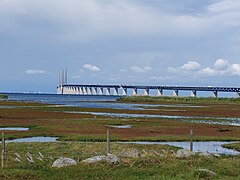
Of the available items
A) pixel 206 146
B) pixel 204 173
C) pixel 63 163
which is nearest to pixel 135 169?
pixel 204 173

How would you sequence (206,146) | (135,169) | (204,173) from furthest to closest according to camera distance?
(206,146), (135,169), (204,173)

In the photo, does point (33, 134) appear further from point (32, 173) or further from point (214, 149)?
point (32, 173)

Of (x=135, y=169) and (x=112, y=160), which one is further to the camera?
(x=112, y=160)

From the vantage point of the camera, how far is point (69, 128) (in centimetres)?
4534

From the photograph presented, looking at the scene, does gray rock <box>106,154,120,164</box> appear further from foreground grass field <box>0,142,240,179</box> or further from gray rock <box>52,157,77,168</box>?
gray rock <box>52,157,77,168</box>

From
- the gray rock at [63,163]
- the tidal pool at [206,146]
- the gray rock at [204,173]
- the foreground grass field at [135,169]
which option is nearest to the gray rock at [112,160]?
the foreground grass field at [135,169]

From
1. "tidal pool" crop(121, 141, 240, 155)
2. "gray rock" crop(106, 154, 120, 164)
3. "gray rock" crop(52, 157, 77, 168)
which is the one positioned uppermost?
"gray rock" crop(106, 154, 120, 164)

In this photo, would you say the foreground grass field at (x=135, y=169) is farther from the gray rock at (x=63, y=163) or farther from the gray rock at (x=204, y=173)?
the gray rock at (x=63, y=163)

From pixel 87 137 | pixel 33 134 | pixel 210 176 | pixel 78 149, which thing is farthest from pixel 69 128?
pixel 210 176

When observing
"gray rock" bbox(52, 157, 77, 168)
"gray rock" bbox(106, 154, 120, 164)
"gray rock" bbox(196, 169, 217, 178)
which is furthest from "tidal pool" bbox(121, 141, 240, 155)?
"gray rock" bbox(52, 157, 77, 168)

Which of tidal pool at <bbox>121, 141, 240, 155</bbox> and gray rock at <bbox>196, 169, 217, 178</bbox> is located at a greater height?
gray rock at <bbox>196, 169, 217, 178</bbox>

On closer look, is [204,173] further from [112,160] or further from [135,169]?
[112,160]

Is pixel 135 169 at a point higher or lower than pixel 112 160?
lower

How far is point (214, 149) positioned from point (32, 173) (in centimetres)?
1822
